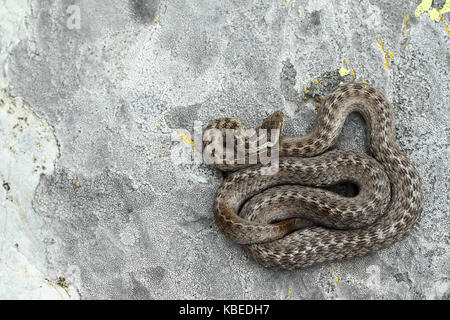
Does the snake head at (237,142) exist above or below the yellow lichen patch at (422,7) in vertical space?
below

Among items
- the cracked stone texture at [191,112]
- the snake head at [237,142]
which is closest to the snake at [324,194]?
the snake head at [237,142]

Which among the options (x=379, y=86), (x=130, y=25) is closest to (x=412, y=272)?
(x=379, y=86)

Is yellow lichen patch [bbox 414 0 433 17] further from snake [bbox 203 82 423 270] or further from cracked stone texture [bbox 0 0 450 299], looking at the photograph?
snake [bbox 203 82 423 270]

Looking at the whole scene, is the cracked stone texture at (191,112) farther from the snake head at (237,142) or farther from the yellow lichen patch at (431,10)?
the snake head at (237,142)

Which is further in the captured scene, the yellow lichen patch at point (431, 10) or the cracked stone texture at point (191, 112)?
the yellow lichen patch at point (431, 10)

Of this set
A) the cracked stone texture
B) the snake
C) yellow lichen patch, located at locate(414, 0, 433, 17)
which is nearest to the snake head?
the snake
